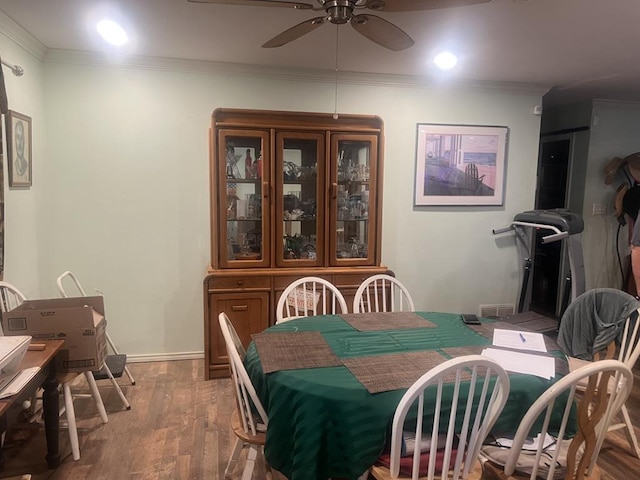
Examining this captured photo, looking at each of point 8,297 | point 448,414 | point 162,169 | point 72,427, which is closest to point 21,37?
point 162,169

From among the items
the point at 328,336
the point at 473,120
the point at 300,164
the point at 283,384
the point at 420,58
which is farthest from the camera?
the point at 473,120

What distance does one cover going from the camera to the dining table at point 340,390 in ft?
5.30

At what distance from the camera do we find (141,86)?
10.9ft

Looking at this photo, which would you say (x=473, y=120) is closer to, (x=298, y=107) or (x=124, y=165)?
(x=298, y=107)

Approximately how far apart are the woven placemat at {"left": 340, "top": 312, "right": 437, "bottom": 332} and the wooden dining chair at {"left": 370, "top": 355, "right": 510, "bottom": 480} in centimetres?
63

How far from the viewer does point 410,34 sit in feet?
8.91

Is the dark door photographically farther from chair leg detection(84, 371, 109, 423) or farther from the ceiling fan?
chair leg detection(84, 371, 109, 423)

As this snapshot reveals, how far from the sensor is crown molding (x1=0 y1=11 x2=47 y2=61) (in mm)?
2545

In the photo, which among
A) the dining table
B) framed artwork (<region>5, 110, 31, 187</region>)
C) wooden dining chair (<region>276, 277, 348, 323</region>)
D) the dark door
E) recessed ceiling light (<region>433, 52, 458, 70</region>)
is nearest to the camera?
the dining table

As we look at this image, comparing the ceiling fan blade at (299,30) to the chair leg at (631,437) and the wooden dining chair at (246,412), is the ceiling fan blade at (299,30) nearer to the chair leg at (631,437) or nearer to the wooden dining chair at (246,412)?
the wooden dining chair at (246,412)

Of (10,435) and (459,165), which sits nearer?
(10,435)

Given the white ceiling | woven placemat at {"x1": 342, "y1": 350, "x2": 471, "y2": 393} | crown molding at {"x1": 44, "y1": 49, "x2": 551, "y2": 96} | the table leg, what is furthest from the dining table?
crown molding at {"x1": 44, "y1": 49, "x2": 551, "y2": 96}

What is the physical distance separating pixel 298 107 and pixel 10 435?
113 inches

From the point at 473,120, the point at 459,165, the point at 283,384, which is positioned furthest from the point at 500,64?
the point at 283,384
